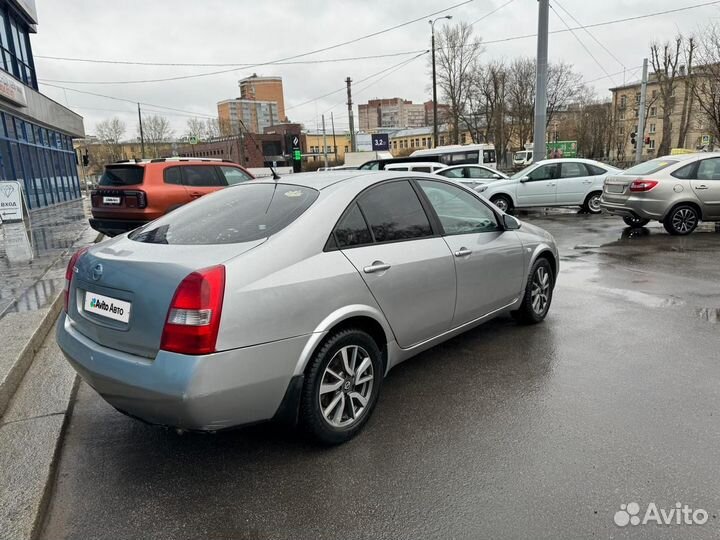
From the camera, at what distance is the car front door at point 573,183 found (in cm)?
1465

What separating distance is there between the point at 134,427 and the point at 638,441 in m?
3.05

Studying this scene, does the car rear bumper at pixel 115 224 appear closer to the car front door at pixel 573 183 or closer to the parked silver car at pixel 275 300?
the parked silver car at pixel 275 300

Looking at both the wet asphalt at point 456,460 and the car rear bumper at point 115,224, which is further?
the car rear bumper at point 115,224

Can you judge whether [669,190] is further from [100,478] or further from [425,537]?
[100,478]

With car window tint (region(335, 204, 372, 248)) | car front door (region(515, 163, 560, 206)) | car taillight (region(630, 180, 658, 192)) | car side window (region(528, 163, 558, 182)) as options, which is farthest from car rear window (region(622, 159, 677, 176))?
car window tint (region(335, 204, 372, 248))

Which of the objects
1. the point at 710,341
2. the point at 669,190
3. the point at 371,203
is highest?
the point at 371,203

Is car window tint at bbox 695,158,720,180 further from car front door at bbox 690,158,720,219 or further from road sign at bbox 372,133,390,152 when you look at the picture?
road sign at bbox 372,133,390,152

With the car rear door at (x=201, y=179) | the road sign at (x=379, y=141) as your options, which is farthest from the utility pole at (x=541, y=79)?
the road sign at (x=379, y=141)

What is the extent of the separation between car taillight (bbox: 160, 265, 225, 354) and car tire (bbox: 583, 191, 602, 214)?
14.5 metres

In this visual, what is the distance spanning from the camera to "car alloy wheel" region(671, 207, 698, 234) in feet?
33.1

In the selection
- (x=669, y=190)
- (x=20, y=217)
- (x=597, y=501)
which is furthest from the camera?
(x=669, y=190)

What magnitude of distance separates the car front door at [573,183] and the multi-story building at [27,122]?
16497 mm

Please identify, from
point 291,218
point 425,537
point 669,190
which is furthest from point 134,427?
point 669,190

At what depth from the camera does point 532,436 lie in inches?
118
